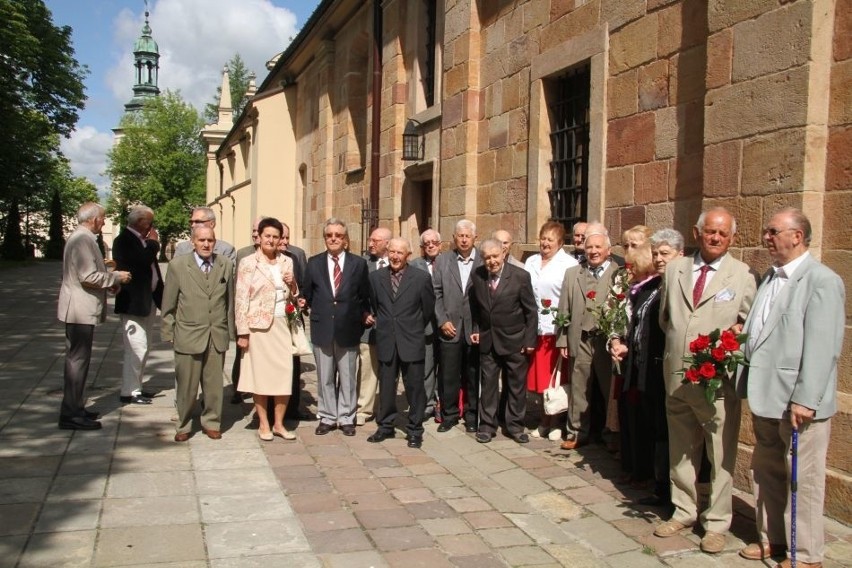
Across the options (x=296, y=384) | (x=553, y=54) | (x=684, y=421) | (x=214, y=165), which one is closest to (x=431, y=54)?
(x=553, y=54)

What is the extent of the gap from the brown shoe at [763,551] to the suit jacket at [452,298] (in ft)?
10.2

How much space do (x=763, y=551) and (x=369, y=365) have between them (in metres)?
3.87

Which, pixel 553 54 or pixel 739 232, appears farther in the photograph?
pixel 553 54

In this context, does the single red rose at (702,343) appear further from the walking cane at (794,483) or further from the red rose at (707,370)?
the walking cane at (794,483)

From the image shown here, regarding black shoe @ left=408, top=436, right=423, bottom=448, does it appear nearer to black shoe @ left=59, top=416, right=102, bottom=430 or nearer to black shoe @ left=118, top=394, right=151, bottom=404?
black shoe @ left=59, top=416, right=102, bottom=430

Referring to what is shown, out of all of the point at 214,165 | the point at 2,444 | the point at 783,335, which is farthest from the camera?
the point at 214,165

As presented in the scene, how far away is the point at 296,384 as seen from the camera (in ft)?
23.3

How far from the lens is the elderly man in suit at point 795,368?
3.63 m

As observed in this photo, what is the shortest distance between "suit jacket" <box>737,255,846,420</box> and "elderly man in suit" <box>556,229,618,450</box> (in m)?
2.09

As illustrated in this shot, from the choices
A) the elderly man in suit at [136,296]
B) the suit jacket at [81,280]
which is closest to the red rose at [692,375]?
the suit jacket at [81,280]

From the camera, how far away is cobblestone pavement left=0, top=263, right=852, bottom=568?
4.03 metres

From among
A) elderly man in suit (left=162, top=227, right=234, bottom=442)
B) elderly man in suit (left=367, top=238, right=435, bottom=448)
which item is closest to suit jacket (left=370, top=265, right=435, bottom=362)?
elderly man in suit (left=367, top=238, right=435, bottom=448)

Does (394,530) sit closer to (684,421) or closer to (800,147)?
(684,421)

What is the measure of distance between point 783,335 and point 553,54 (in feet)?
16.3
